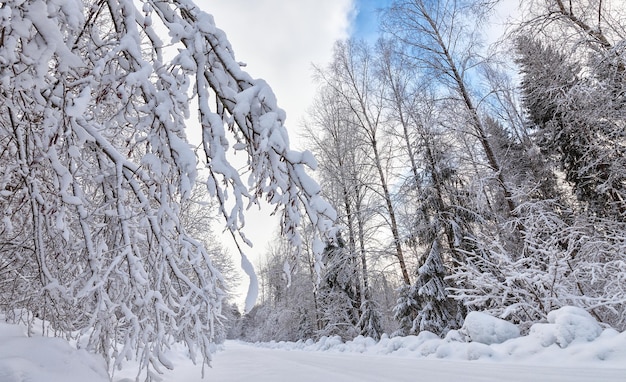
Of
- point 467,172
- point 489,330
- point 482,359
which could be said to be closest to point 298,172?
point 482,359

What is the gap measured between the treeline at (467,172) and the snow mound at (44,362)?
159cm

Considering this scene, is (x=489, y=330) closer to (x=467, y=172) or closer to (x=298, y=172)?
(x=298, y=172)

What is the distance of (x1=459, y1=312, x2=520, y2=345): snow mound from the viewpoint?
484 centimetres

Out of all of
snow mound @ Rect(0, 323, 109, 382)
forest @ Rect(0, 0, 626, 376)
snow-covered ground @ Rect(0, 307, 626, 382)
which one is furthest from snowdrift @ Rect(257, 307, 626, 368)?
snow mound @ Rect(0, 323, 109, 382)

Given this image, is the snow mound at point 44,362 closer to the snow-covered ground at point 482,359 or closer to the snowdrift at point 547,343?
the snow-covered ground at point 482,359

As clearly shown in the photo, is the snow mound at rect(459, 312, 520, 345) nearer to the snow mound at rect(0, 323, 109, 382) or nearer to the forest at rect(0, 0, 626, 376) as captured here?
the forest at rect(0, 0, 626, 376)

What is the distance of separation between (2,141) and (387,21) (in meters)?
9.80

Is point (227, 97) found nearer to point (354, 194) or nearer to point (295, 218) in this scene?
point (295, 218)

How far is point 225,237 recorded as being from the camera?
168cm

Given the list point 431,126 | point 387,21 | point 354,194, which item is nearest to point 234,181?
point 431,126

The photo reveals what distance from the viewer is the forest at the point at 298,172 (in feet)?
5.32

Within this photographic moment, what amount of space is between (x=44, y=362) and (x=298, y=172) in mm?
2114

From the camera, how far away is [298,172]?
1709 mm

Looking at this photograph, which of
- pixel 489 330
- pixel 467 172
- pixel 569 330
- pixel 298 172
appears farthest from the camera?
pixel 467 172
